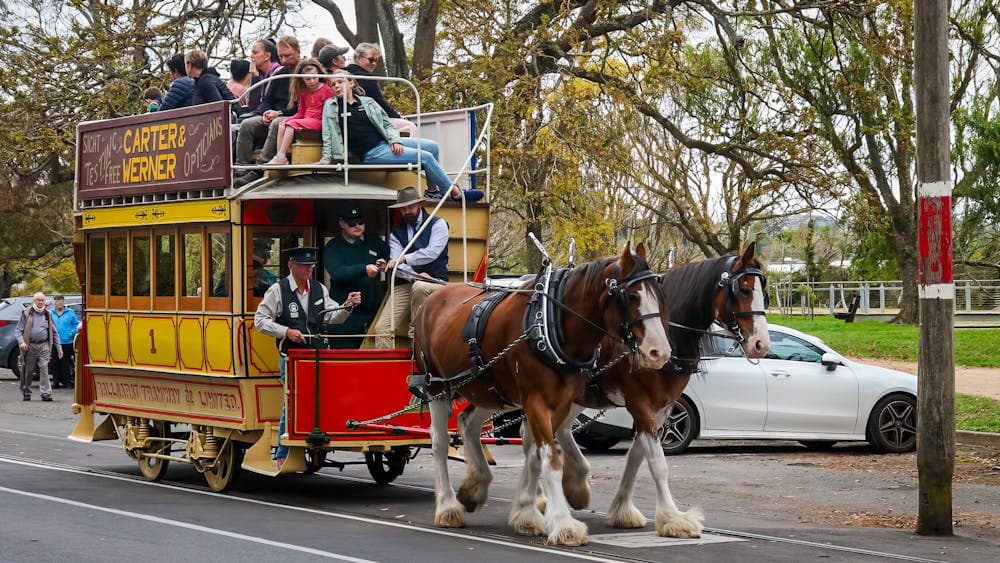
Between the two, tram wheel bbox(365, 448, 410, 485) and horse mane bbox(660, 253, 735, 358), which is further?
tram wheel bbox(365, 448, 410, 485)

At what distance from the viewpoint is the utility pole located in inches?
392

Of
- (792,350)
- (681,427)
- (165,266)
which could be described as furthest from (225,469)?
(792,350)

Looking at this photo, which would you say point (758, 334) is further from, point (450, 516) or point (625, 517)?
point (450, 516)

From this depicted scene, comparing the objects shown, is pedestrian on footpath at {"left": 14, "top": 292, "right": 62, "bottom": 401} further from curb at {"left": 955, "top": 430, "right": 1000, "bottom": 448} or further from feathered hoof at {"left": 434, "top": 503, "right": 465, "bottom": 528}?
feathered hoof at {"left": 434, "top": 503, "right": 465, "bottom": 528}

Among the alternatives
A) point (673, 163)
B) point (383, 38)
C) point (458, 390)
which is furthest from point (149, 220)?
point (673, 163)

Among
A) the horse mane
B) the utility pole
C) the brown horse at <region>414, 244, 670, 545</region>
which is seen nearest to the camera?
the brown horse at <region>414, 244, 670, 545</region>

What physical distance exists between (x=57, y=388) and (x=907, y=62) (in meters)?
17.9

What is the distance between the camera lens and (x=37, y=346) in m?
25.0

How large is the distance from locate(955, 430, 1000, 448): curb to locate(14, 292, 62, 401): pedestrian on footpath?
52.2 ft

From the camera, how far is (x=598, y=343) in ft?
31.6

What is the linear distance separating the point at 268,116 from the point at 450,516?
417cm

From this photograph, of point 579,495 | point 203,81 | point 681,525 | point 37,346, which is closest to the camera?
point 681,525

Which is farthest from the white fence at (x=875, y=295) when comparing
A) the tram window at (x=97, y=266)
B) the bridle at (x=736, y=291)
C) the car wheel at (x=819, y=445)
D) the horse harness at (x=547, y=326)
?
the horse harness at (x=547, y=326)

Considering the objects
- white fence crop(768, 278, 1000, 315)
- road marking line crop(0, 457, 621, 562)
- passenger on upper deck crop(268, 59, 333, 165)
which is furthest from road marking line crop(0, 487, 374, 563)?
white fence crop(768, 278, 1000, 315)
